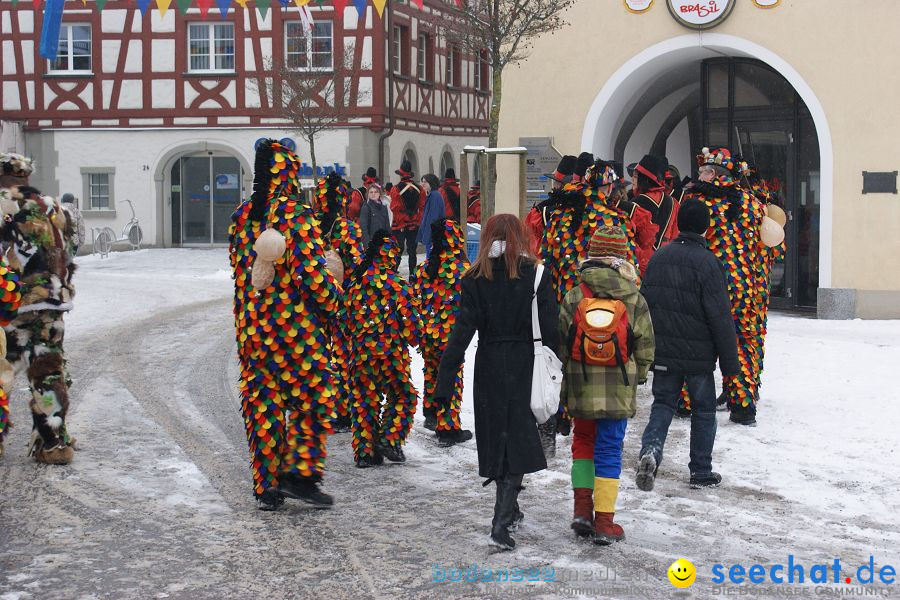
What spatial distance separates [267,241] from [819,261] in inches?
410

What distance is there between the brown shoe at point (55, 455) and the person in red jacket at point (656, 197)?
16.4ft

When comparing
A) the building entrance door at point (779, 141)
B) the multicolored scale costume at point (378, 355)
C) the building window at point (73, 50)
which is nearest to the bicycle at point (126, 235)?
the building window at point (73, 50)

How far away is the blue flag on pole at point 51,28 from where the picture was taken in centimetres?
2981

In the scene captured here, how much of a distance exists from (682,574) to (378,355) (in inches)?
111

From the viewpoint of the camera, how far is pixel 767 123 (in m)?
16.2

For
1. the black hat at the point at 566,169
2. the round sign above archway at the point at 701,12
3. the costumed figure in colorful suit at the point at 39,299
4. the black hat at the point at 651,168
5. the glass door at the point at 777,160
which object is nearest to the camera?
the costumed figure in colorful suit at the point at 39,299

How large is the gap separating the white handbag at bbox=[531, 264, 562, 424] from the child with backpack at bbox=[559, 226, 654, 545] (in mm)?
182

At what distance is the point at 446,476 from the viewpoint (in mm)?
7609

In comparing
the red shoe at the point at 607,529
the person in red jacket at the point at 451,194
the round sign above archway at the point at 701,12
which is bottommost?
the red shoe at the point at 607,529

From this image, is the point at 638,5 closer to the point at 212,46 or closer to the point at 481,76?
the point at 212,46

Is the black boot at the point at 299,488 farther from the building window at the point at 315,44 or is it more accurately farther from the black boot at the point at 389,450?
the building window at the point at 315,44

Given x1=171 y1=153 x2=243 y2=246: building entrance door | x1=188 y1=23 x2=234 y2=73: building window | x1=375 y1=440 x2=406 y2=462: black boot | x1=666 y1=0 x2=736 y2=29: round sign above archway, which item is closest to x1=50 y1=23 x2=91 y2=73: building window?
x1=188 y1=23 x2=234 y2=73: building window

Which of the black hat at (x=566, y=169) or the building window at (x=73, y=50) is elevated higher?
the building window at (x=73, y=50)

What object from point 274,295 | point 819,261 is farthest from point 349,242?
point 819,261
